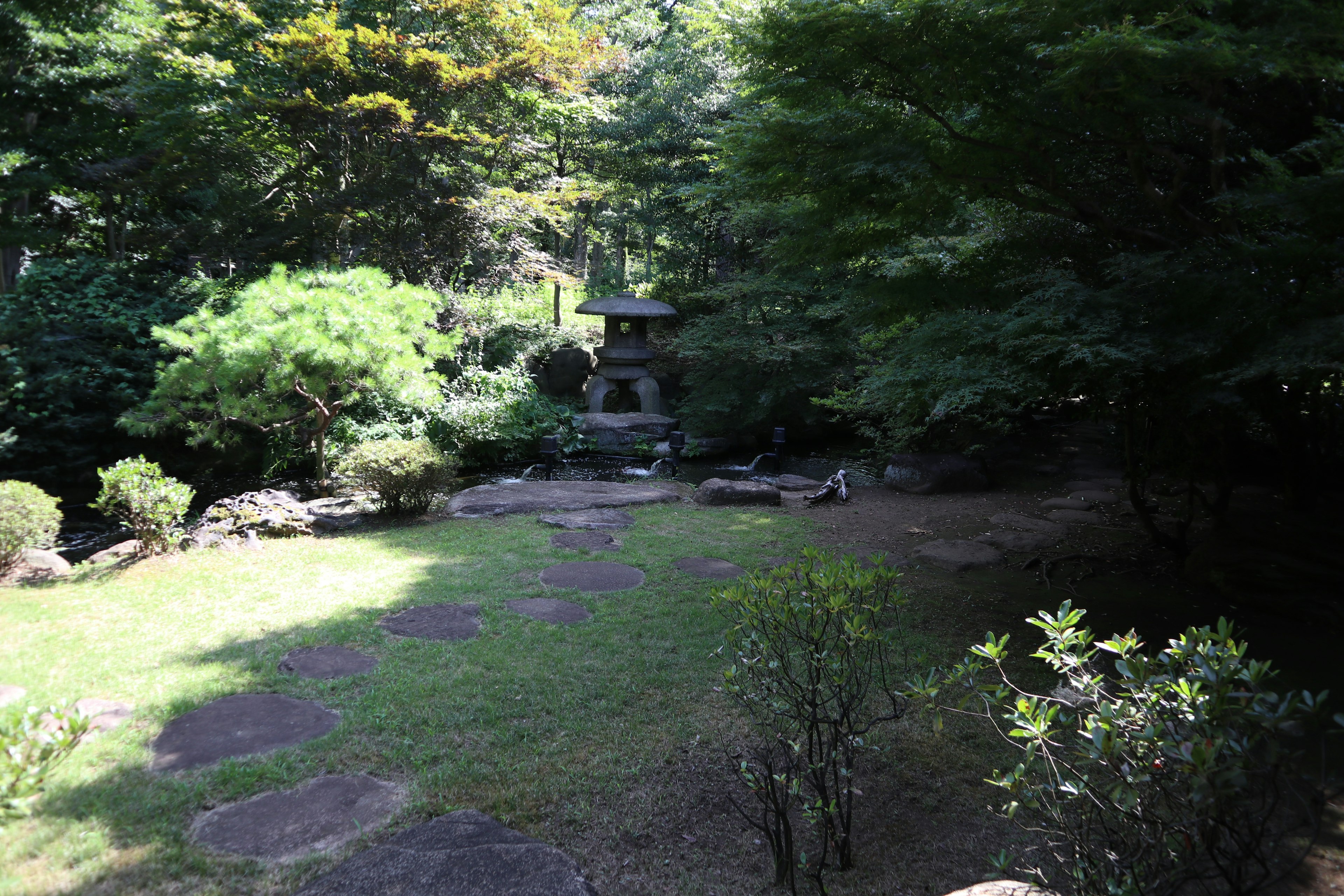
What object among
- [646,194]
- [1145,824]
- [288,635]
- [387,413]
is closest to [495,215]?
[387,413]

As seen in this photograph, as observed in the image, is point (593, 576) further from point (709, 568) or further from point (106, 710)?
point (106, 710)

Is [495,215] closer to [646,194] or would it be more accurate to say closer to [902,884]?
[646,194]

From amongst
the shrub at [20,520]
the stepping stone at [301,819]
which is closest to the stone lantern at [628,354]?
the shrub at [20,520]

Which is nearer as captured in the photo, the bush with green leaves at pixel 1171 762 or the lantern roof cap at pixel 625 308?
the bush with green leaves at pixel 1171 762

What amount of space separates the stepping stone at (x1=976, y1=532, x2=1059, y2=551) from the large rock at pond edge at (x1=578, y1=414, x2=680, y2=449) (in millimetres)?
7132

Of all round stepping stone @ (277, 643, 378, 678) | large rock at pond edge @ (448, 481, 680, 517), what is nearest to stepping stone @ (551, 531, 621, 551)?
large rock at pond edge @ (448, 481, 680, 517)

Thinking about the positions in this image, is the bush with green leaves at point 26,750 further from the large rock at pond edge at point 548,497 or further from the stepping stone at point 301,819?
the large rock at pond edge at point 548,497

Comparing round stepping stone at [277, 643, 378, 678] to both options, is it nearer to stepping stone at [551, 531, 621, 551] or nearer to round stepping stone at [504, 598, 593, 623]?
round stepping stone at [504, 598, 593, 623]

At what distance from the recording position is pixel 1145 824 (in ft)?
6.55

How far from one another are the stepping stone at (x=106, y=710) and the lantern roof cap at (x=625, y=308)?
10.8m

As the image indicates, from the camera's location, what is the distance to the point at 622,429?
12.8 m

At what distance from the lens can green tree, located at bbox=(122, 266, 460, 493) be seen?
6641mm

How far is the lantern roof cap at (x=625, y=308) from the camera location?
13422 millimetres

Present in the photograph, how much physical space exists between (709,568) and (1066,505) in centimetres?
449
